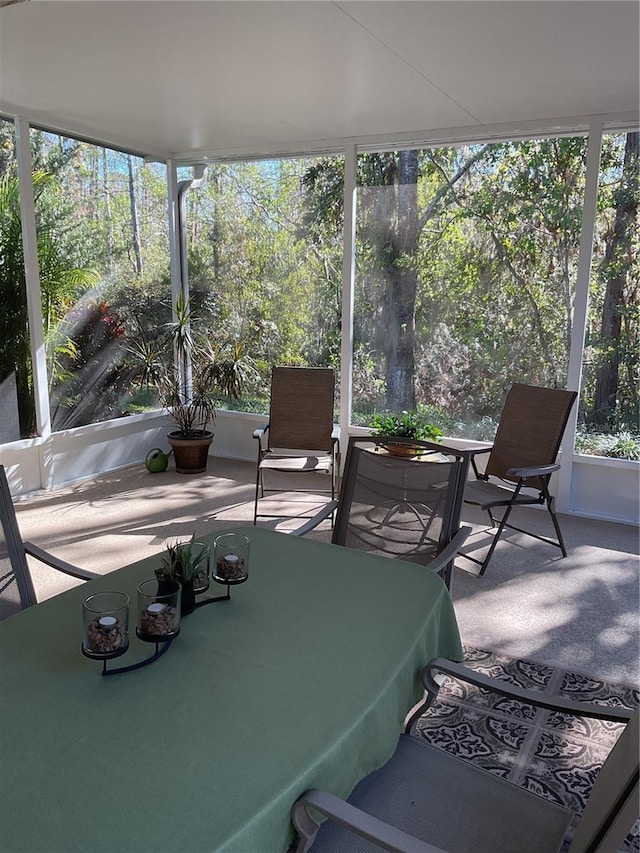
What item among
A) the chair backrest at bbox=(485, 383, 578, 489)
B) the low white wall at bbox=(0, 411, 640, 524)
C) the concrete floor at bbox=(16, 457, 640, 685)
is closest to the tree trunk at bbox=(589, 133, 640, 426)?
the low white wall at bbox=(0, 411, 640, 524)

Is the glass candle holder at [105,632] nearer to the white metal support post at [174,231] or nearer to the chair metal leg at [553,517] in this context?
the chair metal leg at [553,517]

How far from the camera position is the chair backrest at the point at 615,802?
38.8 inches

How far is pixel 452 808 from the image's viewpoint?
4.70 ft

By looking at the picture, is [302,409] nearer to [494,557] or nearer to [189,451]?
[189,451]

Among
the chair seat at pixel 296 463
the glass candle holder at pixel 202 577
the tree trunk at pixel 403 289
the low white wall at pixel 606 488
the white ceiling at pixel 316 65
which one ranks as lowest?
the low white wall at pixel 606 488

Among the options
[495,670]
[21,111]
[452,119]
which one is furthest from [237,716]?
[21,111]

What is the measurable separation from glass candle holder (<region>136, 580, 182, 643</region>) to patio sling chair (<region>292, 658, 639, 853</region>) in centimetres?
54

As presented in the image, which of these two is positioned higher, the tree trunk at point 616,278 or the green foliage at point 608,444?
the tree trunk at point 616,278

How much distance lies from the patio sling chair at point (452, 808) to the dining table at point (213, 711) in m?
0.08

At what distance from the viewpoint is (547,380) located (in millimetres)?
5012

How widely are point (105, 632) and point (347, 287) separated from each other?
179 inches

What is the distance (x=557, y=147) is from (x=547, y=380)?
170 centimetres

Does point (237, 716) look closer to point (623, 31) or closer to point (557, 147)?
point (623, 31)

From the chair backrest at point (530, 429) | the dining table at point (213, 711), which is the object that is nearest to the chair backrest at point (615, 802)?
the dining table at point (213, 711)
